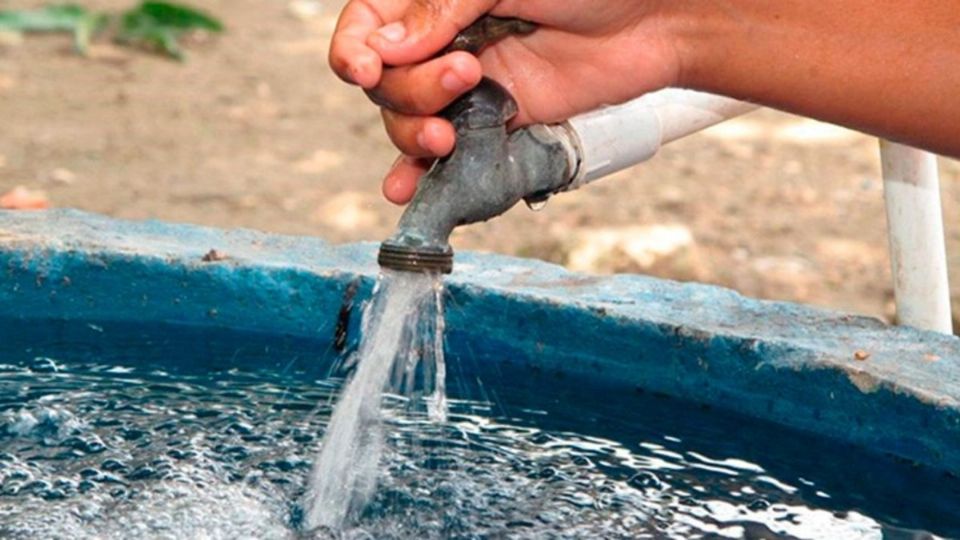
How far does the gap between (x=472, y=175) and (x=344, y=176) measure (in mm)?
3094

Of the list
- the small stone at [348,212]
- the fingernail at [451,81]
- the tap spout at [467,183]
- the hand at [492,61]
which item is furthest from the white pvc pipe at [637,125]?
the small stone at [348,212]

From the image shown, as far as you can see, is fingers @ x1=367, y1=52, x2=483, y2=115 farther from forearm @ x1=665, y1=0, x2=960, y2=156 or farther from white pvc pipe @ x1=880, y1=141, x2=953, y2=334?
white pvc pipe @ x1=880, y1=141, x2=953, y2=334

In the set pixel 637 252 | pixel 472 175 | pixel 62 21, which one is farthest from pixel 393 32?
pixel 62 21

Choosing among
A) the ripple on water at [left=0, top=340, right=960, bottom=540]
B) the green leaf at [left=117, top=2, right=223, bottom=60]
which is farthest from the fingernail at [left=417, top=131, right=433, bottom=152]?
the green leaf at [left=117, top=2, right=223, bottom=60]

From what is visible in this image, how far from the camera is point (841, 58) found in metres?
1.81

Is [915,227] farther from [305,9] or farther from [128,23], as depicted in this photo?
[305,9]

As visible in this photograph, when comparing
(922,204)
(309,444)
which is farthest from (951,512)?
(309,444)

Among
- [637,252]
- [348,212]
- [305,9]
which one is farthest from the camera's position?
[305,9]

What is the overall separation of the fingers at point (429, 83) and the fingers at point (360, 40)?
3 centimetres

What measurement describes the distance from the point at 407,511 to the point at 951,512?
0.66m

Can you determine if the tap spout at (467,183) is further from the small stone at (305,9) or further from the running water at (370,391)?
the small stone at (305,9)

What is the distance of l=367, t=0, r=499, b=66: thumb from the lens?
1.83m

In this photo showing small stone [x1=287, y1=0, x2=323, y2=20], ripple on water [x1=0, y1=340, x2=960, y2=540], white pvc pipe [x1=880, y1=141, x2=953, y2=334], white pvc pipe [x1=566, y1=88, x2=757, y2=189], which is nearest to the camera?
ripple on water [x1=0, y1=340, x2=960, y2=540]

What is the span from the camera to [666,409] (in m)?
2.37
